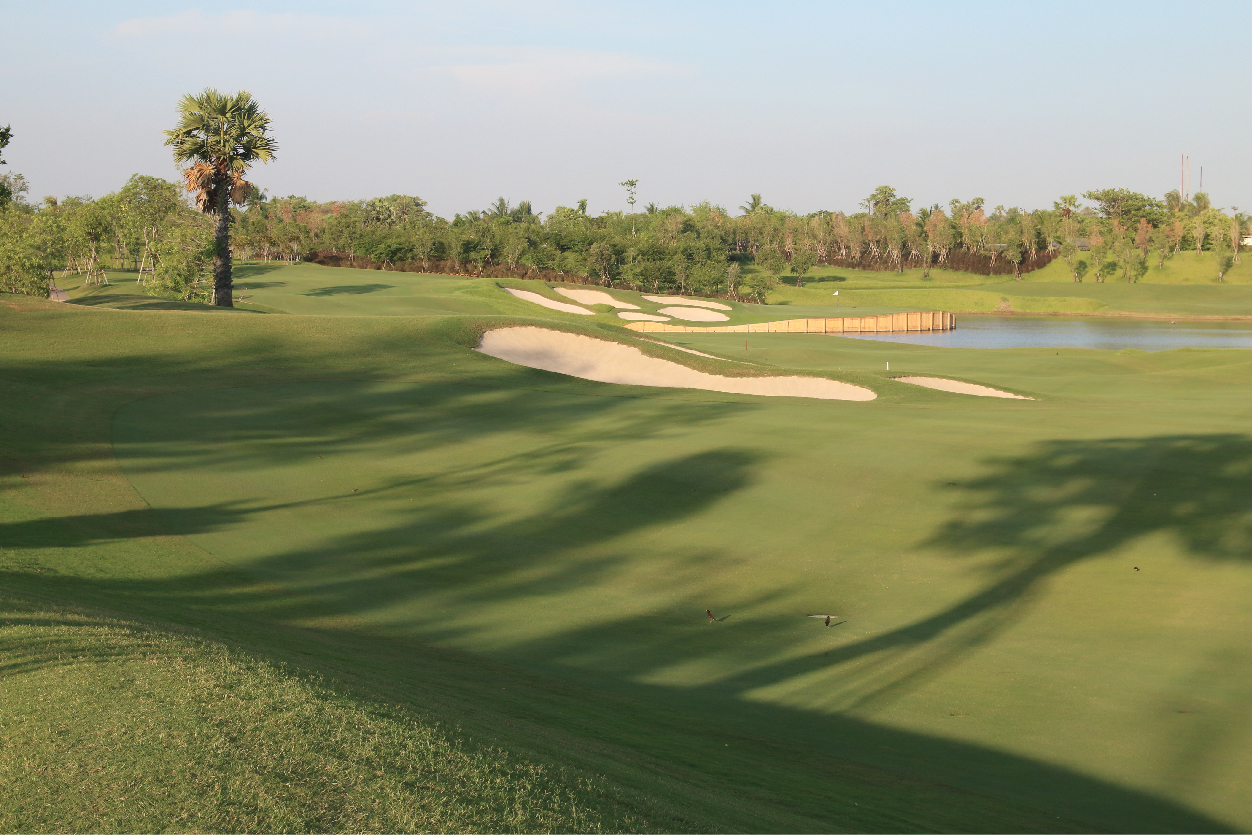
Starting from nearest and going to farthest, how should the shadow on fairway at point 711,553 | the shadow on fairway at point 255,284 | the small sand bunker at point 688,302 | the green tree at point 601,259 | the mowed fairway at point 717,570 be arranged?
1. the mowed fairway at point 717,570
2. the shadow on fairway at point 711,553
3. the shadow on fairway at point 255,284
4. the small sand bunker at point 688,302
5. the green tree at point 601,259

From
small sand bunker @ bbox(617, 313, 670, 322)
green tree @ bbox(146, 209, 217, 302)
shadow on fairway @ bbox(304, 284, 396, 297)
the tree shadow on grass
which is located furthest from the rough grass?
shadow on fairway @ bbox(304, 284, 396, 297)

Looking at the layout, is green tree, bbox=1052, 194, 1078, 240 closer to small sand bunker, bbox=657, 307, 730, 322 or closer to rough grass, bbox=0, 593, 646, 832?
small sand bunker, bbox=657, 307, 730, 322

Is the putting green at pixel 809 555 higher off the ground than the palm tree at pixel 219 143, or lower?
lower

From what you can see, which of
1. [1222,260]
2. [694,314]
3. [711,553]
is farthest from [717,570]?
[1222,260]

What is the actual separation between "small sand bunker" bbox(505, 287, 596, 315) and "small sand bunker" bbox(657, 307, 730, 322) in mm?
7028

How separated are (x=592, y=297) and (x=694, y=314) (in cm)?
895

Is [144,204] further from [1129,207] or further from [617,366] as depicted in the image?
[1129,207]

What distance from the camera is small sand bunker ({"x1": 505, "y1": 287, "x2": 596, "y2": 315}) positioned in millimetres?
78412

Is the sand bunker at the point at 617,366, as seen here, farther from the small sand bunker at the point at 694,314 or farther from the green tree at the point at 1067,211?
the green tree at the point at 1067,211

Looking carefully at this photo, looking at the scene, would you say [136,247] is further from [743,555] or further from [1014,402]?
[743,555]

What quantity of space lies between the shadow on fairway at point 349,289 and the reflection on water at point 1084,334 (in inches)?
1530

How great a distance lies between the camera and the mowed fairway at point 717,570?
8492 millimetres

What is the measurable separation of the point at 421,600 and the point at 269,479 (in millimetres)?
6203

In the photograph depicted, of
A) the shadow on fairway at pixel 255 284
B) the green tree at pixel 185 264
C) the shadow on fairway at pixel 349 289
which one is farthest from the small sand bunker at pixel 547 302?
the green tree at pixel 185 264
